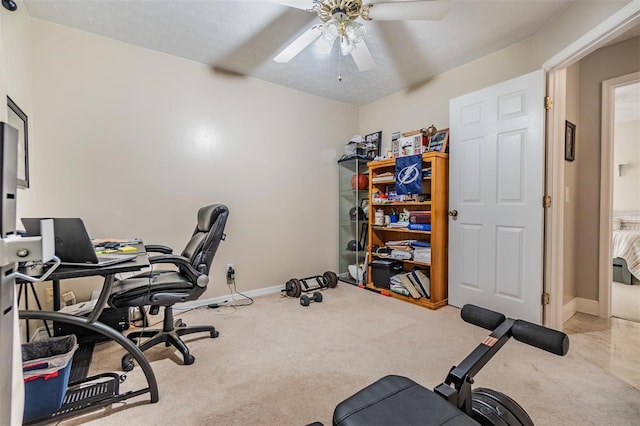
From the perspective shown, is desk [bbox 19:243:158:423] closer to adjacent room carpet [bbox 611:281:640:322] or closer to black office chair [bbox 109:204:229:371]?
black office chair [bbox 109:204:229:371]

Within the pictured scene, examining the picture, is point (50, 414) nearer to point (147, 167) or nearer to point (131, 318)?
point (131, 318)

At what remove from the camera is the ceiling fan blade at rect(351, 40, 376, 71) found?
2053mm

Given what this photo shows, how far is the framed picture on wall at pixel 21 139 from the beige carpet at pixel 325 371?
1294 millimetres

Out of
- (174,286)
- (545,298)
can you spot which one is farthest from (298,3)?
(545,298)

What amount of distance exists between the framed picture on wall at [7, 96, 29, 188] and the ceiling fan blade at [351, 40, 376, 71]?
7.24 feet

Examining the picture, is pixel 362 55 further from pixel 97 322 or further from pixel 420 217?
pixel 97 322

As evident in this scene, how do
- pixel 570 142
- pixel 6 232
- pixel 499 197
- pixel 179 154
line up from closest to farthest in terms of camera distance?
pixel 6 232 → pixel 499 197 → pixel 570 142 → pixel 179 154

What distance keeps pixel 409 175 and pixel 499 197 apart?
85 centimetres

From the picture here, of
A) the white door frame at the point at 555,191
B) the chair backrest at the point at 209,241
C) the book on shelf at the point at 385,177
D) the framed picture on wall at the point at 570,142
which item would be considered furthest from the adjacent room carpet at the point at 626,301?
the chair backrest at the point at 209,241

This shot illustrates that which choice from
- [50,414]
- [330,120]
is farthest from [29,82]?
[330,120]

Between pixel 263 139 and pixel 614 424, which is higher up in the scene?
pixel 263 139

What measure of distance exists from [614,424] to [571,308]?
1691 millimetres

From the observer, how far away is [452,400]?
0.85 m

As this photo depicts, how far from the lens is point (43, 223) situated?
1.95 ft
